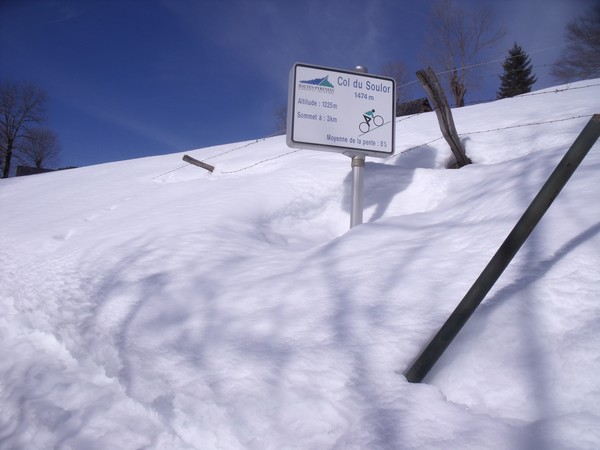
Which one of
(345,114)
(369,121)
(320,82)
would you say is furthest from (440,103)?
(320,82)

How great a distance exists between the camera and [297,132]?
2982 mm

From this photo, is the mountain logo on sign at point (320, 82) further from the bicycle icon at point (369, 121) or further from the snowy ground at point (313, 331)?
the snowy ground at point (313, 331)

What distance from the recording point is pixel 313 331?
5.25ft

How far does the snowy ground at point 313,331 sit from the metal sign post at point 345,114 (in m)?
0.72

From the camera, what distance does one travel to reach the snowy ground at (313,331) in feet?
3.80

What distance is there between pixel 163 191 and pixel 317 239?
3.03 meters

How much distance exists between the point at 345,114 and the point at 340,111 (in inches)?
2.0

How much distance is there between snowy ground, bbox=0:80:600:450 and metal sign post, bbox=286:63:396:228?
72 cm

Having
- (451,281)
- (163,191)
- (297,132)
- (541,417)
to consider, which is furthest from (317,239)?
(163,191)

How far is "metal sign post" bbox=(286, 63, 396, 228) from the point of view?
119 inches

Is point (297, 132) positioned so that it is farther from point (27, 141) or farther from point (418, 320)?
point (27, 141)

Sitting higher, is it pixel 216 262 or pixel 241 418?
pixel 216 262

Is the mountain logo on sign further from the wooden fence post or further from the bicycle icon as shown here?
the wooden fence post

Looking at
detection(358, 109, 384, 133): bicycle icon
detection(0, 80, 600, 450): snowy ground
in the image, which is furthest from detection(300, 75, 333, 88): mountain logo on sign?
detection(0, 80, 600, 450): snowy ground
